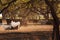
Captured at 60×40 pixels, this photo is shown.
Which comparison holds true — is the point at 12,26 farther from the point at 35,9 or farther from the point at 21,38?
the point at 35,9

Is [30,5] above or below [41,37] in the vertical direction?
above

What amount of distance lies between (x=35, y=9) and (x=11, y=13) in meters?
1.25

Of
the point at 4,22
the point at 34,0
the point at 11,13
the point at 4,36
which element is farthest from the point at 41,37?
the point at 4,22

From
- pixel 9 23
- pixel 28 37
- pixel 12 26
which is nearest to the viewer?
pixel 28 37

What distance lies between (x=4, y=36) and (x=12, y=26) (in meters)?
3.49

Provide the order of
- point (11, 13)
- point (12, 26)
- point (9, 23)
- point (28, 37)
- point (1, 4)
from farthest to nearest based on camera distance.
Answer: point (9, 23) < point (12, 26) < point (28, 37) < point (11, 13) < point (1, 4)

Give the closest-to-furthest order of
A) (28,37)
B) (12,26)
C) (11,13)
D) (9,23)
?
1. (11,13)
2. (28,37)
3. (12,26)
4. (9,23)

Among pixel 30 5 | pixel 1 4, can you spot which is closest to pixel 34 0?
pixel 30 5

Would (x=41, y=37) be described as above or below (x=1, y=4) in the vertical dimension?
below

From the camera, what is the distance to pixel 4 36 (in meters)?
14.6

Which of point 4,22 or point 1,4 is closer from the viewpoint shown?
point 1,4

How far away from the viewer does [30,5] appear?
404 inches

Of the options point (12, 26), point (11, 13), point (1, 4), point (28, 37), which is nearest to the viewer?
point (1, 4)

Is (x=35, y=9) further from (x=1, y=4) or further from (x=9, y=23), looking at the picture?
(x=9, y=23)
